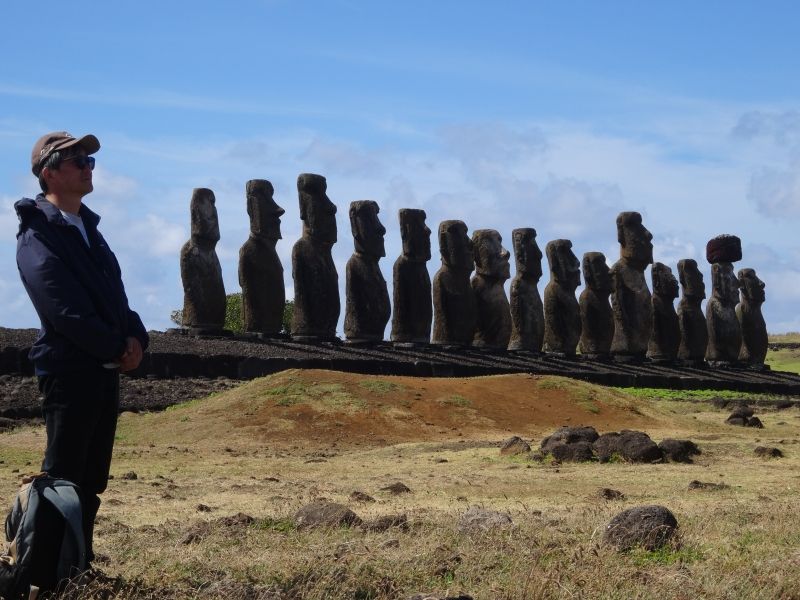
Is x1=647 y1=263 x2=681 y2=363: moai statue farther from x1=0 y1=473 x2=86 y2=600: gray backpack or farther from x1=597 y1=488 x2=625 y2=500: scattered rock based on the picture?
x1=0 y1=473 x2=86 y2=600: gray backpack

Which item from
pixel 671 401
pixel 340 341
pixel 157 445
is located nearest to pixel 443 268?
pixel 340 341

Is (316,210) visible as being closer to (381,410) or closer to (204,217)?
(204,217)

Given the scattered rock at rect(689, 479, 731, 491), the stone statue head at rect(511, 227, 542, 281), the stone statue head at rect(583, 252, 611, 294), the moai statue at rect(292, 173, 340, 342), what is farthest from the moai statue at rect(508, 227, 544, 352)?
the scattered rock at rect(689, 479, 731, 491)

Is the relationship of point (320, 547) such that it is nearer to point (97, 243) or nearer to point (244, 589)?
point (244, 589)

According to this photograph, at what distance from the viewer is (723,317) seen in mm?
37219

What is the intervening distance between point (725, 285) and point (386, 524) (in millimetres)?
31251

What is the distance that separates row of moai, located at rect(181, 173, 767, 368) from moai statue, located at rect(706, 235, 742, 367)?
1.5 inches

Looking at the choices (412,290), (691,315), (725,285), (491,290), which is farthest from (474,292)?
(725,285)

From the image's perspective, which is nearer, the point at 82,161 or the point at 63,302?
the point at 63,302

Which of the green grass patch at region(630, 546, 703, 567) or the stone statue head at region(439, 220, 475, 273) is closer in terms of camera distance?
the green grass patch at region(630, 546, 703, 567)

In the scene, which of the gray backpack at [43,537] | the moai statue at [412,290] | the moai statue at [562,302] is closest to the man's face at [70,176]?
the gray backpack at [43,537]

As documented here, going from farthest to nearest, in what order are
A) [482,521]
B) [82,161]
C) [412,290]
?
[412,290] < [482,521] < [82,161]

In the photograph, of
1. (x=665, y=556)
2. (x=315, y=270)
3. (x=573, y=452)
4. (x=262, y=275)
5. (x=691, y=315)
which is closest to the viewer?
(x=665, y=556)

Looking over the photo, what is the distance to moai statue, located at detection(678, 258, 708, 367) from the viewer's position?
36.1m
